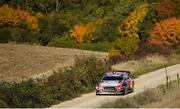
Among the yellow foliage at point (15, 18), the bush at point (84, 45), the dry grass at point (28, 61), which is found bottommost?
the bush at point (84, 45)

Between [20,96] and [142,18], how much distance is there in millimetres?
63064

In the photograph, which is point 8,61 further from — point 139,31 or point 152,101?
point 152,101

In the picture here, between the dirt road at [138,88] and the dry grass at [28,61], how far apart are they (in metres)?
11.9

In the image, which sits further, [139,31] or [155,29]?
[139,31]

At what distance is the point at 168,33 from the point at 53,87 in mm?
45011

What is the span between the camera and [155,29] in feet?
276

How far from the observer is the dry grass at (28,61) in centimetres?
5995

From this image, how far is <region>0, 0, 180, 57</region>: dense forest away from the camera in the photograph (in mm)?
89350

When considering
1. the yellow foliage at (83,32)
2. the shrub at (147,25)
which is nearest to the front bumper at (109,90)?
the shrub at (147,25)

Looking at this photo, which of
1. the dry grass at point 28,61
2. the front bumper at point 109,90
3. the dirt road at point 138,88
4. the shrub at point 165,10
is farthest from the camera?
the shrub at point 165,10

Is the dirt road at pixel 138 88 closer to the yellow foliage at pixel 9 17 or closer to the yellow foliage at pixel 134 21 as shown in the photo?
the yellow foliage at pixel 134 21

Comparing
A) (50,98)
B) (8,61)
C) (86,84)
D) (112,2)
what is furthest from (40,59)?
(112,2)

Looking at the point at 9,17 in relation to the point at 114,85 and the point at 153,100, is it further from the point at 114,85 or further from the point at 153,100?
the point at 153,100

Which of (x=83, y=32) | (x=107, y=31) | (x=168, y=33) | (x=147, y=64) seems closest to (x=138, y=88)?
(x=147, y=64)
